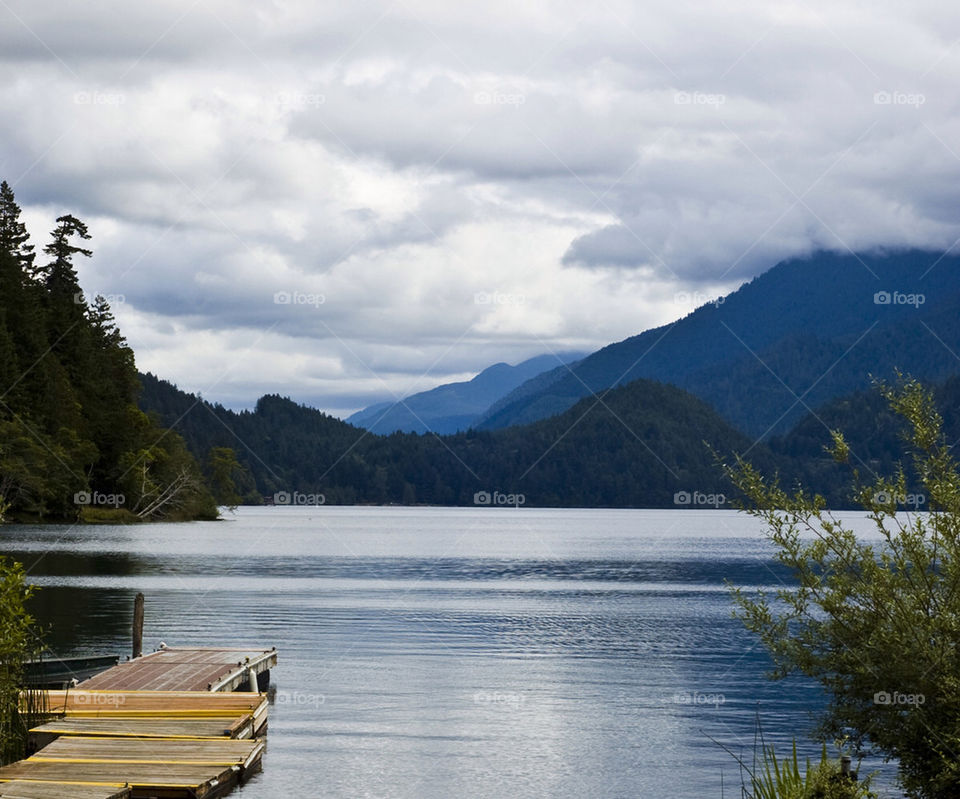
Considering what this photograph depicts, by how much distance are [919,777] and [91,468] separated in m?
133

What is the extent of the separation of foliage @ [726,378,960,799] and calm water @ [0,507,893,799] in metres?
6.87

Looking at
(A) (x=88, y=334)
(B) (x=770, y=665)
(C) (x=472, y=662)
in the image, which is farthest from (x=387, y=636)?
(A) (x=88, y=334)

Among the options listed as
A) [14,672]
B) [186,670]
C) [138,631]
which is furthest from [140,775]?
[138,631]

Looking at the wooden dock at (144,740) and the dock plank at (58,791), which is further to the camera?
the wooden dock at (144,740)

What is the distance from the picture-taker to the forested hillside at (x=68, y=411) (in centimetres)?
11875

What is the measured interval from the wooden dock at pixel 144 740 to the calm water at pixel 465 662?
4.18ft

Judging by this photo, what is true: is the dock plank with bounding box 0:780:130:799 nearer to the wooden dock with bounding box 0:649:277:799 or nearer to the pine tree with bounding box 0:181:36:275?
the wooden dock with bounding box 0:649:277:799

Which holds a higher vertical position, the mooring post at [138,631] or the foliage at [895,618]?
the foliage at [895,618]

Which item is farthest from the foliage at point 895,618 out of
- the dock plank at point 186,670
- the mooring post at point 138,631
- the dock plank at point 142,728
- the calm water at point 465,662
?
the mooring post at point 138,631

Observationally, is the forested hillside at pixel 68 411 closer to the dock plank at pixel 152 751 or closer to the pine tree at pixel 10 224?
the pine tree at pixel 10 224

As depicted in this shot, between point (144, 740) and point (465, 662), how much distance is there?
1982cm

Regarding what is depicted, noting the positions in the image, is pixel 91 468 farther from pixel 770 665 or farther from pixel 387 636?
pixel 770 665

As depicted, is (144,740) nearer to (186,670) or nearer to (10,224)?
(186,670)

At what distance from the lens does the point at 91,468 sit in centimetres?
14000
